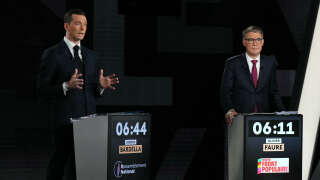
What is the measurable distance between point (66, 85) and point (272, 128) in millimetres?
1500

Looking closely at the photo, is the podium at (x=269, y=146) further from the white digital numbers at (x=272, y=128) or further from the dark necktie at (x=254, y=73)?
the dark necktie at (x=254, y=73)

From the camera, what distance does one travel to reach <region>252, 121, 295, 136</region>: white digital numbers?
433 centimetres

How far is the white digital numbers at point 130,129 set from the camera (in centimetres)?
415

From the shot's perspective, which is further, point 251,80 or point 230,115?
point 251,80

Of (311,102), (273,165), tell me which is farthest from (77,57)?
(311,102)

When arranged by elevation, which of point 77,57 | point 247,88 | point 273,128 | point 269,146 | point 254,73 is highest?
point 77,57

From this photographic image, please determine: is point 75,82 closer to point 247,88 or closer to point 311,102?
point 247,88

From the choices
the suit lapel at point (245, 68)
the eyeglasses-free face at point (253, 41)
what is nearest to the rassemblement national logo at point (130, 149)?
the suit lapel at point (245, 68)

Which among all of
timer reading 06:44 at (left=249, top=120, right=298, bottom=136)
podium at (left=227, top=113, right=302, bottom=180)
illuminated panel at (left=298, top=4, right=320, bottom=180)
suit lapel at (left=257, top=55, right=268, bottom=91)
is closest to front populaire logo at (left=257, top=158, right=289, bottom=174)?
podium at (left=227, top=113, right=302, bottom=180)

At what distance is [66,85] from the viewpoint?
404 centimetres

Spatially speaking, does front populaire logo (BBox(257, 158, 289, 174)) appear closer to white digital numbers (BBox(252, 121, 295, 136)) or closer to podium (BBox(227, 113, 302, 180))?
podium (BBox(227, 113, 302, 180))

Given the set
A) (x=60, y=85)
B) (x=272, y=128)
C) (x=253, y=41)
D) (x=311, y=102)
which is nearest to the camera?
(x=60, y=85)

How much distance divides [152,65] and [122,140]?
1444 mm

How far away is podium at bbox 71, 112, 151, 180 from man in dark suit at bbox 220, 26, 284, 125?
82 cm
